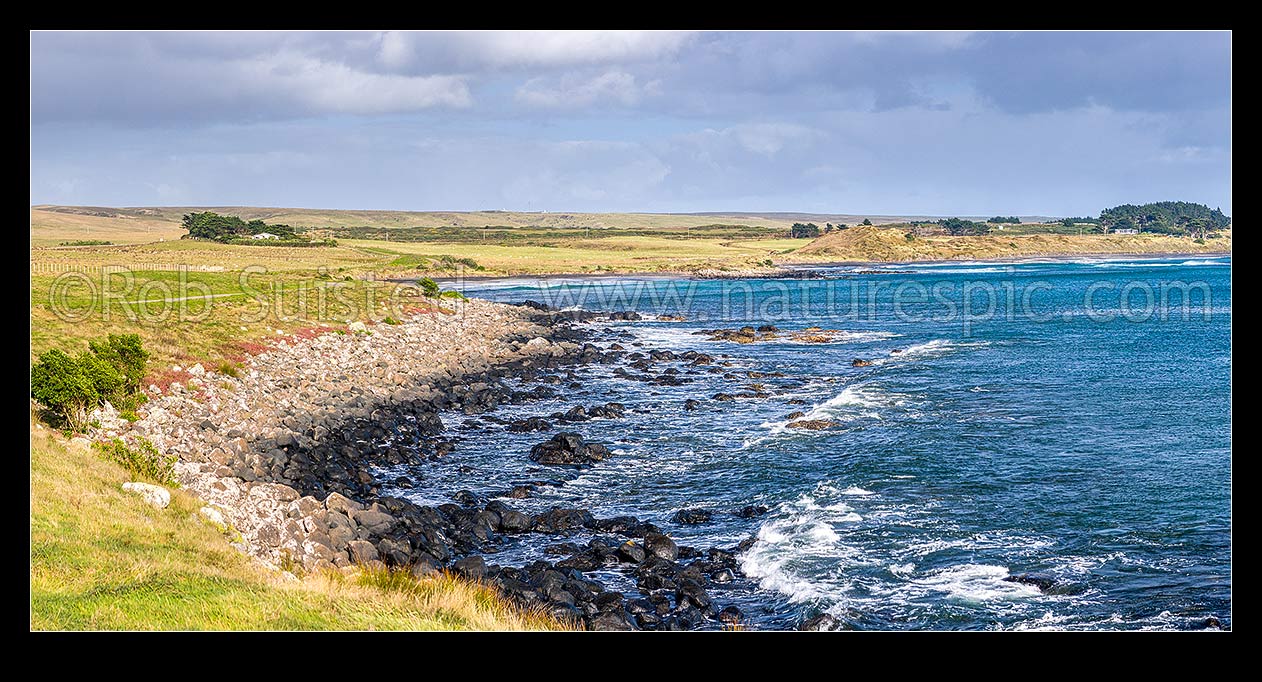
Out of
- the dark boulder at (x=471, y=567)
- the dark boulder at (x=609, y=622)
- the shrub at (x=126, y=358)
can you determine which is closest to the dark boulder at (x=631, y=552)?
the dark boulder at (x=471, y=567)

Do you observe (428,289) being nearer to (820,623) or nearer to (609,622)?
(609,622)

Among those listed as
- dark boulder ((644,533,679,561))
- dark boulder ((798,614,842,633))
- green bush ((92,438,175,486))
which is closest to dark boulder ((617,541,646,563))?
dark boulder ((644,533,679,561))

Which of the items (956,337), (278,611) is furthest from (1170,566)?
(956,337)

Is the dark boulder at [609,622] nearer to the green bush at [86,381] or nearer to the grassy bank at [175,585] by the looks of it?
the grassy bank at [175,585]

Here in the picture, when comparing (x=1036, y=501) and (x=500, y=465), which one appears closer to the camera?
(x=1036, y=501)

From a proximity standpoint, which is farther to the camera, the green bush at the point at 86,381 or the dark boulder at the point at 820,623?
the green bush at the point at 86,381

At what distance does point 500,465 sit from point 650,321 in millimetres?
52288

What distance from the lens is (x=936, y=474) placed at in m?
29.4

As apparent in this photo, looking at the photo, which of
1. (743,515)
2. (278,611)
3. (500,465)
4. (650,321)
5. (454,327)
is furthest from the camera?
(650,321)

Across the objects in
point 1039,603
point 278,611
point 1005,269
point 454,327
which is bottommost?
point 1039,603

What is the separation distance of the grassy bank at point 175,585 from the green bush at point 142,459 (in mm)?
1933

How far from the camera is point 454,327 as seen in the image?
209 feet

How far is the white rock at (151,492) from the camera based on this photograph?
19297 mm
